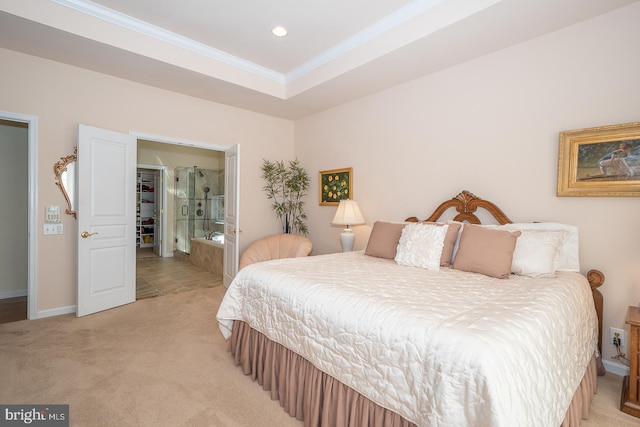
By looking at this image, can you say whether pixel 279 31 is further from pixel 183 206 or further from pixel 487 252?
pixel 183 206

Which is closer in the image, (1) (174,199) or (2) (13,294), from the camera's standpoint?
(2) (13,294)

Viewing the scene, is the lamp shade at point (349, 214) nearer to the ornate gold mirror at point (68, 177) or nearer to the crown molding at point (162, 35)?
the crown molding at point (162, 35)

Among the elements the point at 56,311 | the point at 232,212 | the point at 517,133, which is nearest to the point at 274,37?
the point at 232,212

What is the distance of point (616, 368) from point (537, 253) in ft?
3.61

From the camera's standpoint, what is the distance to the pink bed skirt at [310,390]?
1480 millimetres

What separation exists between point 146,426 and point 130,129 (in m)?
3.31

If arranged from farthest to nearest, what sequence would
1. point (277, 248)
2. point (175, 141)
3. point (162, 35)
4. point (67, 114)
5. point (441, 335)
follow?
point (277, 248) → point (175, 141) → point (67, 114) → point (162, 35) → point (441, 335)

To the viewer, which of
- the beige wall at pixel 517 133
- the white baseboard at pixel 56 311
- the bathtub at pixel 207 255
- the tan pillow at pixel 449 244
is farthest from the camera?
the bathtub at pixel 207 255

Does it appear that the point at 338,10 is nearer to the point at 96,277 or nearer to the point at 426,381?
the point at 426,381

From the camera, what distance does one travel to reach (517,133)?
2.77 m

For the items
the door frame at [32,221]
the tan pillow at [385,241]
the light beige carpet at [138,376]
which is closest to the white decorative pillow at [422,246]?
the tan pillow at [385,241]

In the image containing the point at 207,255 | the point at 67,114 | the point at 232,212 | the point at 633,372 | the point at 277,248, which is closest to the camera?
the point at 633,372

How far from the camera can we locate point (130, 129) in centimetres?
374

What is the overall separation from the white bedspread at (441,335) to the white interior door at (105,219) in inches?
89.9
